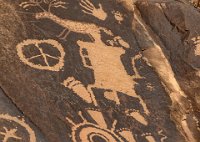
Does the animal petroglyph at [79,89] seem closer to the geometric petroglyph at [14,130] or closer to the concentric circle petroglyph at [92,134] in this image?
the concentric circle petroglyph at [92,134]

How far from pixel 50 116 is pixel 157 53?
135 cm

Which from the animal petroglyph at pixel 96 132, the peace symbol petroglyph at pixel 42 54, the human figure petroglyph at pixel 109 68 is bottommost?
the animal petroglyph at pixel 96 132

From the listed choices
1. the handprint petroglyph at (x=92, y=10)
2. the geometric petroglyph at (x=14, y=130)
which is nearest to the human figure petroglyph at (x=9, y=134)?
the geometric petroglyph at (x=14, y=130)

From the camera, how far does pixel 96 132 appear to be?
234cm

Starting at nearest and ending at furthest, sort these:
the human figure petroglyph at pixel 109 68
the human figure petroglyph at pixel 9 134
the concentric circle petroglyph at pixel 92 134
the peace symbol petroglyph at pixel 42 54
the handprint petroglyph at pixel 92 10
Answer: the human figure petroglyph at pixel 9 134 → the concentric circle petroglyph at pixel 92 134 → the peace symbol petroglyph at pixel 42 54 → the human figure petroglyph at pixel 109 68 → the handprint petroglyph at pixel 92 10

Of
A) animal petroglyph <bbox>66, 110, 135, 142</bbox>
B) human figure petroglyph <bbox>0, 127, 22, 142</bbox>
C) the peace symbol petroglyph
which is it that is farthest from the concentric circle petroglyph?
the peace symbol petroglyph

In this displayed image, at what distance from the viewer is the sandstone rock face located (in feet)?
7.50

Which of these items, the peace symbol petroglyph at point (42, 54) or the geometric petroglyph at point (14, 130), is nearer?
the geometric petroglyph at point (14, 130)

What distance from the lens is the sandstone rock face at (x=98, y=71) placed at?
229cm

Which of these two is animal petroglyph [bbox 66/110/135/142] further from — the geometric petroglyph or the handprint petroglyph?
the handprint petroglyph

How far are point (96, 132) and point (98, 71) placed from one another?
0.56 m

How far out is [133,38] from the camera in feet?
10.6

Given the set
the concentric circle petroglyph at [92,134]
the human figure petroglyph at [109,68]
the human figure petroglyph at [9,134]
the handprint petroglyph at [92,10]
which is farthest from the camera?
the handprint petroglyph at [92,10]

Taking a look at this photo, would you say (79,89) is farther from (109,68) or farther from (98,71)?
(109,68)
